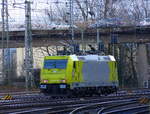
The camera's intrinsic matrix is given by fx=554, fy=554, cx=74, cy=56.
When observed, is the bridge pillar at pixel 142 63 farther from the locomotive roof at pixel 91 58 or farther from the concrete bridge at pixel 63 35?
the locomotive roof at pixel 91 58

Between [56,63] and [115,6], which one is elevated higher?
[115,6]

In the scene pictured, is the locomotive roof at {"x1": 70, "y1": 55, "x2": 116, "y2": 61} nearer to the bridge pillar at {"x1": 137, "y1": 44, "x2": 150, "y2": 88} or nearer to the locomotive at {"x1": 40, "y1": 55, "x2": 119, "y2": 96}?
the locomotive at {"x1": 40, "y1": 55, "x2": 119, "y2": 96}

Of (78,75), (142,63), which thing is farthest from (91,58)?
(142,63)

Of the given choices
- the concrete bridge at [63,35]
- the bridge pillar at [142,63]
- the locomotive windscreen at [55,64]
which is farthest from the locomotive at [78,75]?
the bridge pillar at [142,63]

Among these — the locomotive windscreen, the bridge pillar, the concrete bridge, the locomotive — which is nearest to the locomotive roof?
the locomotive

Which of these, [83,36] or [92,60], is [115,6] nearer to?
[83,36]

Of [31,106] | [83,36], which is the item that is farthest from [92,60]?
[83,36]

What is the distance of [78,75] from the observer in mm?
32750

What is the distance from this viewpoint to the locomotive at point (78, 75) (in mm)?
32188

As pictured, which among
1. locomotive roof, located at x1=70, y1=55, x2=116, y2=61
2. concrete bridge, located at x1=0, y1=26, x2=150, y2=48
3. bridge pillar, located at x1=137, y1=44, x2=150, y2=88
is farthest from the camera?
bridge pillar, located at x1=137, y1=44, x2=150, y2=88

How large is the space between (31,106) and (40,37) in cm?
3250

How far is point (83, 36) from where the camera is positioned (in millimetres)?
56312

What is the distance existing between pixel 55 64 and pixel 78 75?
1508 millimetres

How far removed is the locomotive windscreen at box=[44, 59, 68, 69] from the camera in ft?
106
